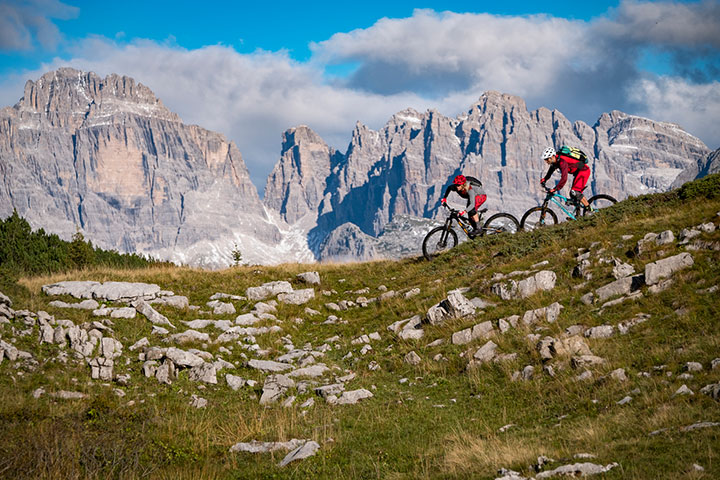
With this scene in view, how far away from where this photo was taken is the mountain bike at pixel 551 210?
23.0 meters

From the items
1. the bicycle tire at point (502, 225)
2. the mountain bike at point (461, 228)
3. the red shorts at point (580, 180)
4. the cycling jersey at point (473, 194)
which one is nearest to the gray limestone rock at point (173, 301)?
the mountain bike at point (461, 228)

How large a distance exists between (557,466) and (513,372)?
5100mm

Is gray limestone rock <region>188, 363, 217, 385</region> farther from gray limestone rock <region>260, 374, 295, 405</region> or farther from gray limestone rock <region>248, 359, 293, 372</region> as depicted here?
gray limestone rock <region>260, 374, 295, 405</region>

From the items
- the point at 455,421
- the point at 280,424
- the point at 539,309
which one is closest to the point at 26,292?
the point at 280,424

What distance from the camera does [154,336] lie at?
51.4 feet

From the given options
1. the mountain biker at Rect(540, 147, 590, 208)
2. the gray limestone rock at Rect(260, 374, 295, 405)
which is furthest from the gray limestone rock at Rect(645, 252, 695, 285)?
the gray limestone rock at Rect(260, 374, 295, 405)

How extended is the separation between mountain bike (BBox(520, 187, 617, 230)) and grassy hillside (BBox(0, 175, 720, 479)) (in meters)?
4.31

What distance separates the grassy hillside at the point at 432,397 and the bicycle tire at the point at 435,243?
5.69 m

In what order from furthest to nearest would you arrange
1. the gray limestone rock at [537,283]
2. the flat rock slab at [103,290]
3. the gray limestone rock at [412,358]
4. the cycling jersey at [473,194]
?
1. the cycling jersey at [473,194]
2. the flat rock slab at [103,290]
3. the gray limestone rock at [537,283]
4. the gray limestone rock at [412,358]

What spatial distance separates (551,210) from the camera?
24.0 metres

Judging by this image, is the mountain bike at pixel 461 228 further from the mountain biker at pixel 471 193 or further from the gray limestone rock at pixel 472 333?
the gray limestone rock at pixel 472 333

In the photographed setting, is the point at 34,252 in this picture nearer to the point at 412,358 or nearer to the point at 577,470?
the point at 412,358

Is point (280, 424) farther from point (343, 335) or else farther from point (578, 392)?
point (343, 335)

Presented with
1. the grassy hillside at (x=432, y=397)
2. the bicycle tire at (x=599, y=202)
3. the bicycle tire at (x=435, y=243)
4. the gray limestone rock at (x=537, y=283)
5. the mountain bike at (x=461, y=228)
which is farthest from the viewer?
the bicycle tire at (x=435, y=243)
